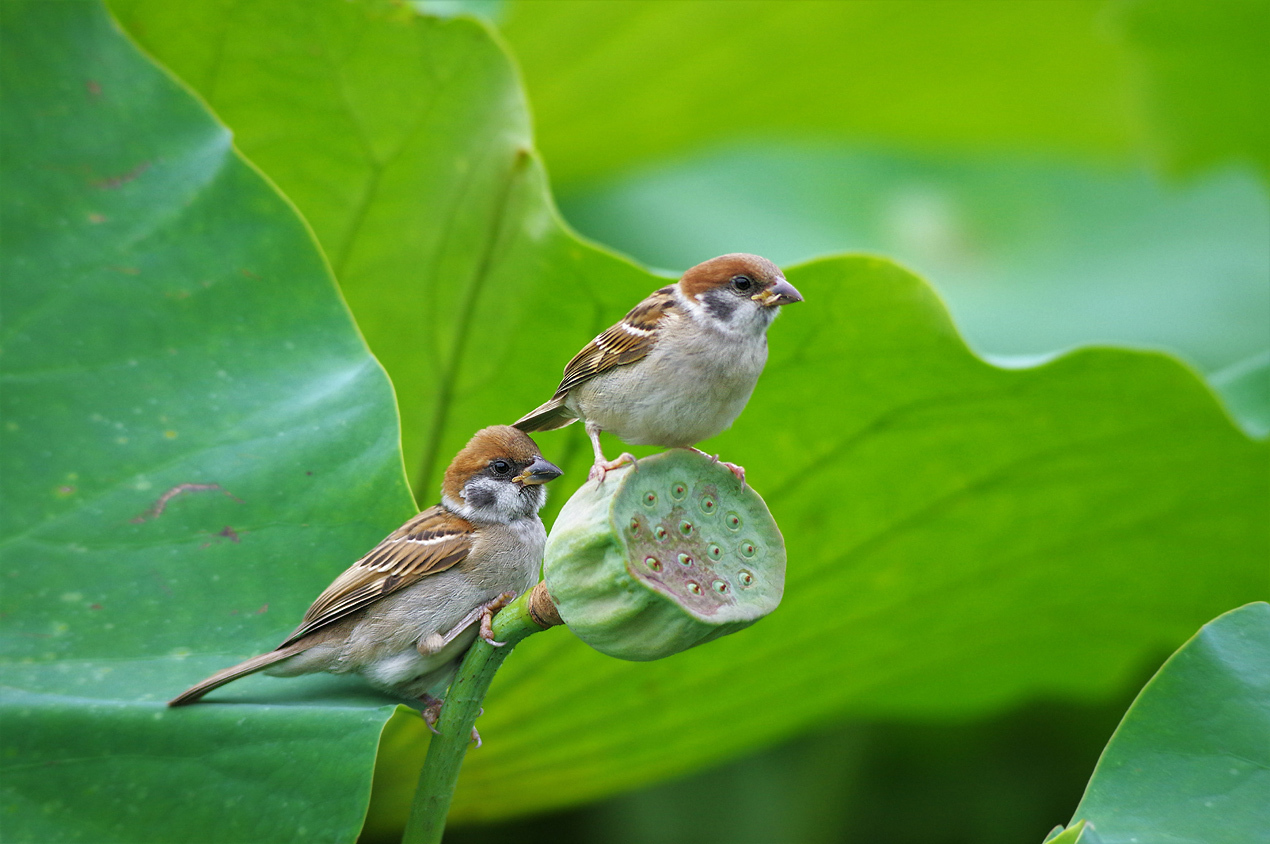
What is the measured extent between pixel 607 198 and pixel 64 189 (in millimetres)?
3201

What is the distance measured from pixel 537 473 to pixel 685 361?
1.07 ft

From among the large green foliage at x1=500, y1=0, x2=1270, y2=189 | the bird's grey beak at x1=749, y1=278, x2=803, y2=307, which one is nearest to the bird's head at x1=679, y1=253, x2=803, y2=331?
the bird's grey beak at x1=749, y1=278, x2=803, y2=307

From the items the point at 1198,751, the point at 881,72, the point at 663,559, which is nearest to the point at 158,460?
the point at 663,559

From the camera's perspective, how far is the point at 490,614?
1.73 metres

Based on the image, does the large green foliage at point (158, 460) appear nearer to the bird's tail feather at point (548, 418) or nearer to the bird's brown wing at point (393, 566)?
the bird's brown wing at point (393, 566)

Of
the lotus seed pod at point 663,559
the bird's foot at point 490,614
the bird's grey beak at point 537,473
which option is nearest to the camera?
the lotus seed pod at point 663,559

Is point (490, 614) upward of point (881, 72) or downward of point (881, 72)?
upward

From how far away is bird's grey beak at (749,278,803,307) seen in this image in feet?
6.07

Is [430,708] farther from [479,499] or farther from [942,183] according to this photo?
[942,183]

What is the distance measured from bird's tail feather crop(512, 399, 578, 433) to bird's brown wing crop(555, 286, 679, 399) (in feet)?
0.09

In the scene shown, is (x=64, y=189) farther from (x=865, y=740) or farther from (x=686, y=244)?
(x=686, y=244)

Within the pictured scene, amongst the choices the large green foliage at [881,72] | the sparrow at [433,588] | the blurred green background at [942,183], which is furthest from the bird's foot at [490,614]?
the large green foliage at [881,72]

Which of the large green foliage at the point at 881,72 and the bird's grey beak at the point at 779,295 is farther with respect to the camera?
the large green foliage at the point at 881,72

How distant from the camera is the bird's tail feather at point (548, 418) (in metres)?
2.05
